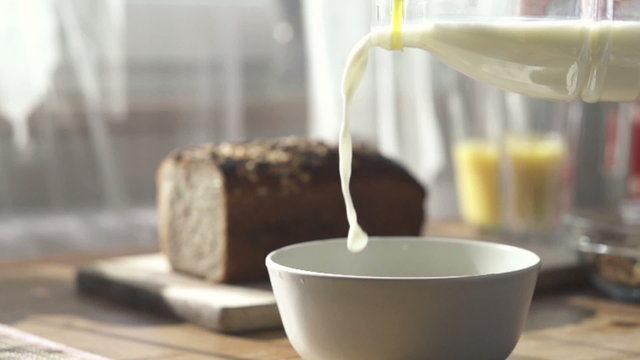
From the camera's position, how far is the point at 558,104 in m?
1.72

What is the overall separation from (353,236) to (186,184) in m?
0.46

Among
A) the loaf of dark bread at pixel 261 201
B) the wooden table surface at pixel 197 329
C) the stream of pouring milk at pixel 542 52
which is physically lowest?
the wooden table surface at pixel 197 329

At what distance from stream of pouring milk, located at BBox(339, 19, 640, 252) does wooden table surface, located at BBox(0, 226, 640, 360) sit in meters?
0.20

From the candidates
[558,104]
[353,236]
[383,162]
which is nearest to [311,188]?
[383,162]

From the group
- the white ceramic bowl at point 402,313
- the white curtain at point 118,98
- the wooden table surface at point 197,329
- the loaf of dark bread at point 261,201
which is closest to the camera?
the white ceramic bowl at point 402,313

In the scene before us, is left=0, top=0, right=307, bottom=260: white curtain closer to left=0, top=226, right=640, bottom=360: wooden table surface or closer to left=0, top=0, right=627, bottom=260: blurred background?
left=0, top=0, right=627, bottom=260: blurred background

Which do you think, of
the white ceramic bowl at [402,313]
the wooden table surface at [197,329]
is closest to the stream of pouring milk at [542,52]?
the white ceramic bowl at [402,313]

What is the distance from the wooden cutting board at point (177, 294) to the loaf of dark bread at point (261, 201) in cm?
4

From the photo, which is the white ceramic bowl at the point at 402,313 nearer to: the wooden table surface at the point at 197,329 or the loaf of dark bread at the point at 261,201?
the wooden table surface at the point at 197,329

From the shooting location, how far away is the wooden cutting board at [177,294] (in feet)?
3.28

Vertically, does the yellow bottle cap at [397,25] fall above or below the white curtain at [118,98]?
above

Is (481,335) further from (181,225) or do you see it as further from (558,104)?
(558,104)

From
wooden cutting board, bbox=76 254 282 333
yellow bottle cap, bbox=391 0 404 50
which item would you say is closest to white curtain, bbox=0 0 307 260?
wooden cutting board, bbox=76 254 282 333

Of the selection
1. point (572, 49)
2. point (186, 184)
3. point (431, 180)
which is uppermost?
point (572, 49)
